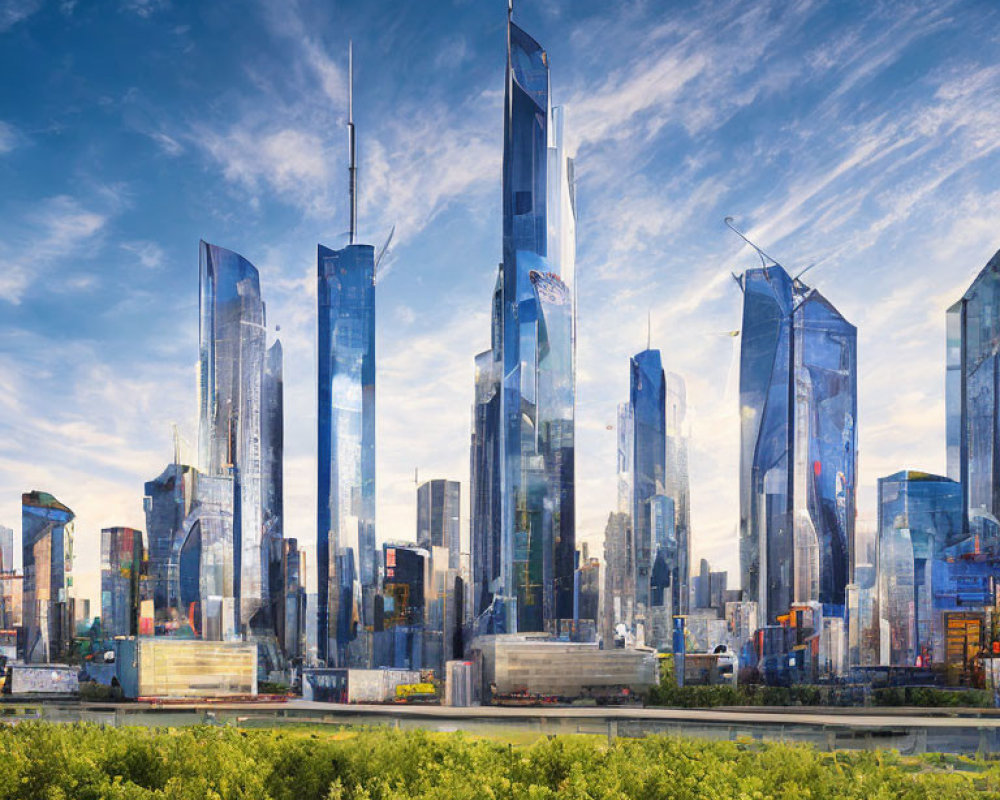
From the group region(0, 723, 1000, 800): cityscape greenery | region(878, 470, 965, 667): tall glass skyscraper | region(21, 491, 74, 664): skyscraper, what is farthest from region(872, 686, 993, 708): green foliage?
region(21, 491, 74, 664): skyscraper

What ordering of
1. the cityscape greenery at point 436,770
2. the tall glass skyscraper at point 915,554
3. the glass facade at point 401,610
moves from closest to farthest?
the cityscape greenery at point 436,770, the tall glass skyscraper at point 915,554, the glass facade at point 401,610

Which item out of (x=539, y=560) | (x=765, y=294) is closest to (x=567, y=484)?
(x=539, y=560)

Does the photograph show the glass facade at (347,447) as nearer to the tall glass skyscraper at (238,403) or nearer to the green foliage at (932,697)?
the tall glass skyscraper at (238,403)

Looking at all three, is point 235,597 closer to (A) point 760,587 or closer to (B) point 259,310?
(B) point 259,310

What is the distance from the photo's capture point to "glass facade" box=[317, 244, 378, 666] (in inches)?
3236

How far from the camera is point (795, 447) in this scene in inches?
3366

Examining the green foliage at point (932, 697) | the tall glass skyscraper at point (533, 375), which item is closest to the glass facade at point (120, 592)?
the tall glass skyscraper at point (533, 375)

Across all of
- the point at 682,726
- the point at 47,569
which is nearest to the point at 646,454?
the point at 47,569

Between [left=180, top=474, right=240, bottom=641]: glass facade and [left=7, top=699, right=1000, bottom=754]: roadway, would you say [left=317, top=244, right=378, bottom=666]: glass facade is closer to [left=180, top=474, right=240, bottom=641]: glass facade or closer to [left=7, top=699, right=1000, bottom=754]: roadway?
[left=180, top=474, right=240, bottom=641]: glass facade

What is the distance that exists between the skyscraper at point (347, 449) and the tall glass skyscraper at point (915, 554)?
41120mm

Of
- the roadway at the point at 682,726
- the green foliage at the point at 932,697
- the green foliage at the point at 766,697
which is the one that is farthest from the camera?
the green foliage at the point at 766,697

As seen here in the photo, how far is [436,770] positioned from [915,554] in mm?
74751

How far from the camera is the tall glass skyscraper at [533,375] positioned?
7788 cm

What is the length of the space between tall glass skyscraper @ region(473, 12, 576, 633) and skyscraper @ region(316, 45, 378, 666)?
11117 mm
